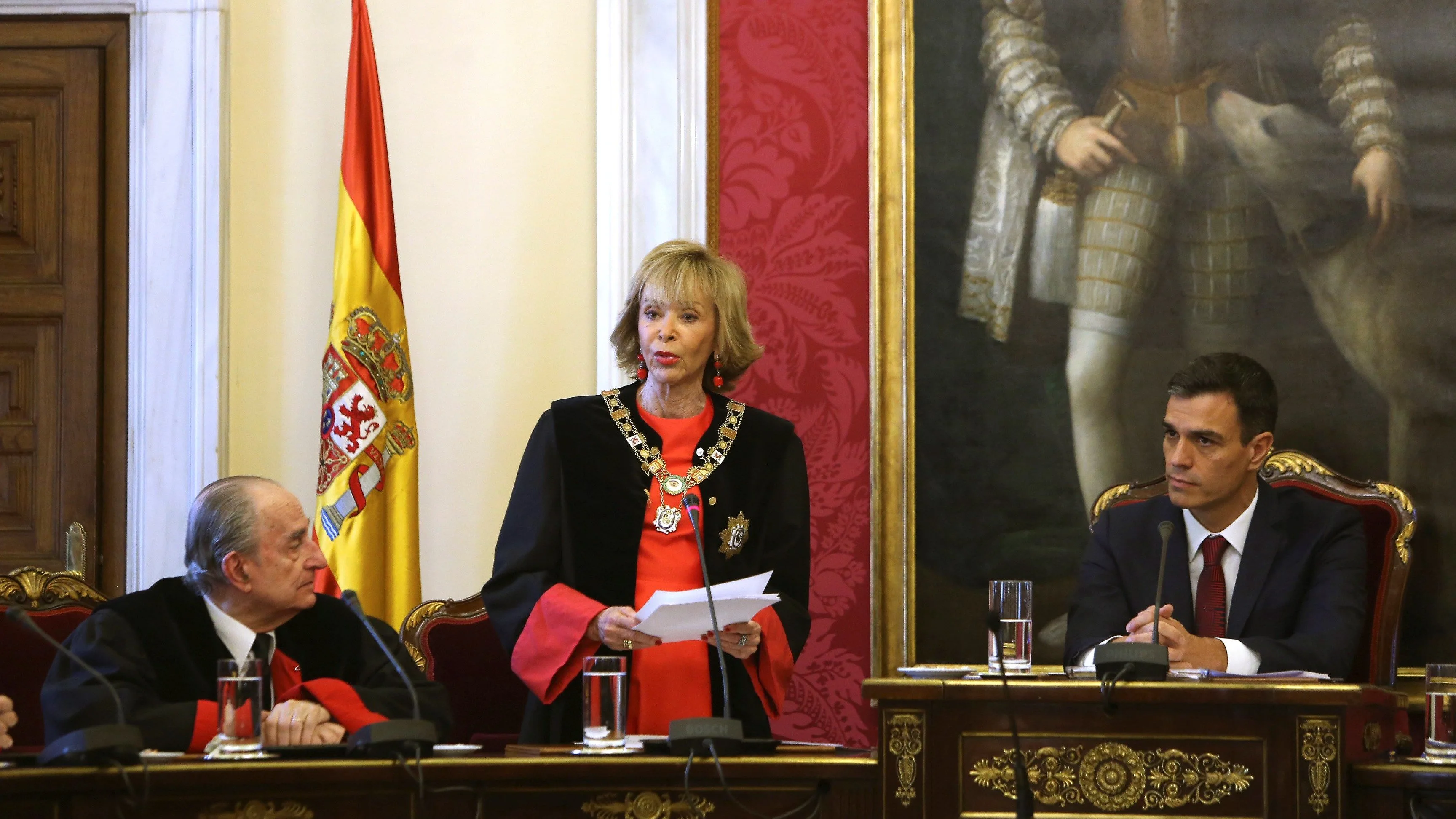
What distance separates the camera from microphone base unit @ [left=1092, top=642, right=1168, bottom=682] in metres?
2.43

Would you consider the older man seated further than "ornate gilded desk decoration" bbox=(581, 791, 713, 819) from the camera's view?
Yes

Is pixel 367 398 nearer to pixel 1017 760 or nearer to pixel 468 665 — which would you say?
pixel 468 665

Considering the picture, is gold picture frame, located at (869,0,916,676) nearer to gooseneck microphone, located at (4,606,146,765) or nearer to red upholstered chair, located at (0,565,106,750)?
red upholstered chair, located at (0,565,106,750)

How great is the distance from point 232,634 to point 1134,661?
1.59 m

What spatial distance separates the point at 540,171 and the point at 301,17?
79 centimetres

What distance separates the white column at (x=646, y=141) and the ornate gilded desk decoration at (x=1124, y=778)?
2065 millimetres

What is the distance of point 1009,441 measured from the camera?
159 inches

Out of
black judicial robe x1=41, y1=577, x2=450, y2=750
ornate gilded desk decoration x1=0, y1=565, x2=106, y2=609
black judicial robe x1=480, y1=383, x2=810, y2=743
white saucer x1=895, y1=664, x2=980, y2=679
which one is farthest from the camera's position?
ornate gilded desk decoration x1=0, y1=565, x2=106, y2=609

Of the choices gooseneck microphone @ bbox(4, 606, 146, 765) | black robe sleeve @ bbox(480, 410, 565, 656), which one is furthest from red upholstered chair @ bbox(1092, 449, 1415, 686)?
gooseneck microphone @ bbox(4, 606, 146, 765)

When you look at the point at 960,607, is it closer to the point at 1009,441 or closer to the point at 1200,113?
the point at 1009,441

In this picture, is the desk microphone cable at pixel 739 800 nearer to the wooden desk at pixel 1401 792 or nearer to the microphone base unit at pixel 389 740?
the microphone base unit at pixel 389 740

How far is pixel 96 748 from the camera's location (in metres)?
2.24

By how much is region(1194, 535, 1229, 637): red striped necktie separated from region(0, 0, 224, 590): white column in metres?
2.51

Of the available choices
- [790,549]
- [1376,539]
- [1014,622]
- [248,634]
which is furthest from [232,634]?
[1376,539]
